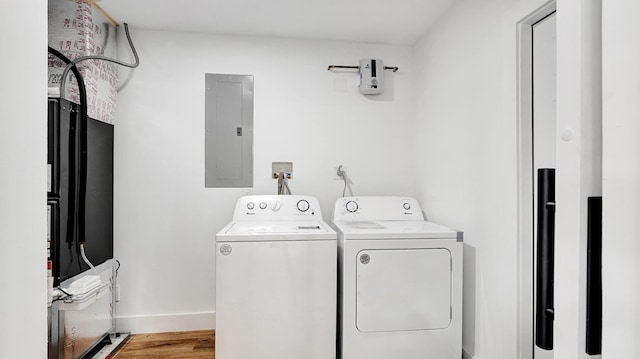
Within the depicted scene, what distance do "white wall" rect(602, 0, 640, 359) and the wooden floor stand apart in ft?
7.99

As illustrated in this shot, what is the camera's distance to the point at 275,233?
6.48 ft

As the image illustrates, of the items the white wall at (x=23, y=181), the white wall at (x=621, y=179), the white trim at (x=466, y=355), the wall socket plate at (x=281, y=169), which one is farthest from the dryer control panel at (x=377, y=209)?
the white wall at (x=621, y=179)

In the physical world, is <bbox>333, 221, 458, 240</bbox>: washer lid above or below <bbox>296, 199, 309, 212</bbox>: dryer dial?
below

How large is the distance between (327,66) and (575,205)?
271cm

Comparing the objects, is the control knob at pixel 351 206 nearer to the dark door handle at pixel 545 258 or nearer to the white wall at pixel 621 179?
the dark door handle at pixel 545 258

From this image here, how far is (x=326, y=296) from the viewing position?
1984 mm

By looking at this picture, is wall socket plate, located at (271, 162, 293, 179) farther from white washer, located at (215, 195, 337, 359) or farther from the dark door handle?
the dark door handle

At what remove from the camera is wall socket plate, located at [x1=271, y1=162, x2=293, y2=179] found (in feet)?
9.13

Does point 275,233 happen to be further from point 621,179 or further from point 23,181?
point 621,179

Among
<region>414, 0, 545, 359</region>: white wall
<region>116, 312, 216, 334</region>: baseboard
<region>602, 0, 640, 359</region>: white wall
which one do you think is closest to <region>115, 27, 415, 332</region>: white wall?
<region>116, 312, 216, 334</region>: baseboard

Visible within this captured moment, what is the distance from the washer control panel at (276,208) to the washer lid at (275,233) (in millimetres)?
252

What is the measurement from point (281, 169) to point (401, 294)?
1365mm

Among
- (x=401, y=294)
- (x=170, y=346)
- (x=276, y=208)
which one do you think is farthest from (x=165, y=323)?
(x=401, y=294)

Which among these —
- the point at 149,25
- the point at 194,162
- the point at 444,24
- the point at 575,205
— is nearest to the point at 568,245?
the point at 575,205
